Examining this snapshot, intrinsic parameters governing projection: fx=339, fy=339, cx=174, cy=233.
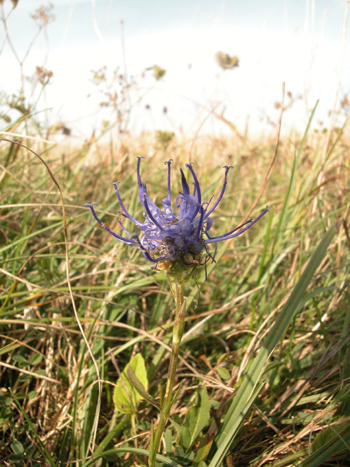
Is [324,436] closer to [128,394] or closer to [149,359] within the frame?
[128,394]

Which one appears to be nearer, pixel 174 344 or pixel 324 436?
pixel 174 344

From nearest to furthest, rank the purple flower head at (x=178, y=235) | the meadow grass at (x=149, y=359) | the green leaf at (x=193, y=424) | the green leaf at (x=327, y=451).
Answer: the purple flower head at (x=178, y=235) → the green leaf at (x=327, y=451) → the green leaf at (x=193, y=424) → the meadow grass at (x=149, y=359)

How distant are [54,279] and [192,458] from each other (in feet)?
3.86

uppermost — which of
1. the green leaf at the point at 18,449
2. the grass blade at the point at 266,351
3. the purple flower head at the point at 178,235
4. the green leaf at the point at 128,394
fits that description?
the purple flower head at the point at 178,235

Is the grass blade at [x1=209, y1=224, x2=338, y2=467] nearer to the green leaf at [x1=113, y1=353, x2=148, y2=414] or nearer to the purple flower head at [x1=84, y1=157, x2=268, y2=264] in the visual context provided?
the purple flower head at [x1=84, y1=157, x2=268, y2=264]

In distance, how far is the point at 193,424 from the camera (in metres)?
1.15

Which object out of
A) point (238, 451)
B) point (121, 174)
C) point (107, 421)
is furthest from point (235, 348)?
point (121, 174)

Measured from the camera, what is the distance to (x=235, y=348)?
1.79m

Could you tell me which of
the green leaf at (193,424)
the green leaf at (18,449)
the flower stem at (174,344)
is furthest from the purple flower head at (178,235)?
the green leaf at (18,449)

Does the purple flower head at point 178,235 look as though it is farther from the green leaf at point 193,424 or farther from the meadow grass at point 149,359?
the green leaf at point 193,424

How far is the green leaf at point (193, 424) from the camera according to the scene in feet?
3.72

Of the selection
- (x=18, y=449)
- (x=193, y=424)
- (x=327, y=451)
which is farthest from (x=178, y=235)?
(x=18, y=449)

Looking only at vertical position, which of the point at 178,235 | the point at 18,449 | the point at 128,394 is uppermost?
the point at 178,235

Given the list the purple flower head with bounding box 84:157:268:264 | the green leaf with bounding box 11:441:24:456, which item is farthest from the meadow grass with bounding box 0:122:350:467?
the purple flower head with bounding box 84:157:268:264
